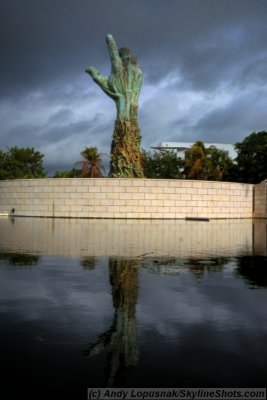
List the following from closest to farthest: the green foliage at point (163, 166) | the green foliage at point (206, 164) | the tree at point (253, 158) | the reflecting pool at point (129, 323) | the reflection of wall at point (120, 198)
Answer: the reflecting pool at point (129, 323) < the reflection of wall at point (120, 198) < the tree at point (253, 158) < the green foliage at point (206, 164) < the green foliage at point (163, 166)

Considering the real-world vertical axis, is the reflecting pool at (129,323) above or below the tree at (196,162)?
below

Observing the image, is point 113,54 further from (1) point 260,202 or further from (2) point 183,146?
(2) point 183,146

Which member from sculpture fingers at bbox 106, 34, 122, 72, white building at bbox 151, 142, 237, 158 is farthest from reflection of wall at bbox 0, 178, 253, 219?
white building at bbox 151, 142, 237, 158

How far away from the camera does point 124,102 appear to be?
30.5 meters

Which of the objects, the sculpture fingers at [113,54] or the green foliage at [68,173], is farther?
the green foliage at [68,173]

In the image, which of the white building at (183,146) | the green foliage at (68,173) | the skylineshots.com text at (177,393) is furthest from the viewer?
the white building at (183,146)

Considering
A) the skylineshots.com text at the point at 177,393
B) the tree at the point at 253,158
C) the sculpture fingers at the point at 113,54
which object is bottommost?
the skylineshots.com text at the point at 177,393

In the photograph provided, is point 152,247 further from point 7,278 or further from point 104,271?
point 7,278

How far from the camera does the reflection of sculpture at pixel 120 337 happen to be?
3568mm

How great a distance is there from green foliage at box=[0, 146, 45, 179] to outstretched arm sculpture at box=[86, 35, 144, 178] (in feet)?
88.8

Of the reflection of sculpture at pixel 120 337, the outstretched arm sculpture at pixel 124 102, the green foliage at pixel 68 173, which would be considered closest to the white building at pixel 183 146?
the green foliage at pixel 68 173

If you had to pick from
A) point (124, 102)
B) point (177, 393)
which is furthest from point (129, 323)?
point (124, 102)

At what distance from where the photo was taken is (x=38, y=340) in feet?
13.8

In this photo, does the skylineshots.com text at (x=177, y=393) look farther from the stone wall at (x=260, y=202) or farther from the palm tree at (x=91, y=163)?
the palm tree at (x=91, y=163)
